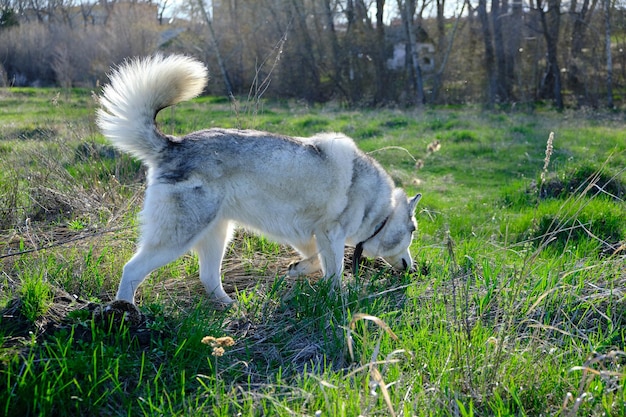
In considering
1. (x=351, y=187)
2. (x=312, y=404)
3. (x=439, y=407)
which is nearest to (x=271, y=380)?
(x=312, y=404)

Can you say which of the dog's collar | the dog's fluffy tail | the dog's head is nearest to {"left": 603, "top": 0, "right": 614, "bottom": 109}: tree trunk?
the dog's head

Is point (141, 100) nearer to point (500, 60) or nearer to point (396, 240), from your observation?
point (396, 240)

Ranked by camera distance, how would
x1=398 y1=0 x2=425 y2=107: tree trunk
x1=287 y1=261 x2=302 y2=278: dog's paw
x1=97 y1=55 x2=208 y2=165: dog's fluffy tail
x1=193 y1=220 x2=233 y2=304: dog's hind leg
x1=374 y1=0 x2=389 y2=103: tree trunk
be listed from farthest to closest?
x1=374 y1=0 x2=389 y2=103: tree trunk → x1=398 y1=0 x2=425 y2=107: tree trunk → x1=287 y1=261 x2=302 y2=278: dog's paw → x1=193 y1=220 x2=233 y2=304: dog's hind leg → x1=97 y1=55 x2=208 y2=165: dog's fluffy tail

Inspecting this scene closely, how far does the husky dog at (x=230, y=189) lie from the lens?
370 cm

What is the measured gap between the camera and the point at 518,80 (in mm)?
21797

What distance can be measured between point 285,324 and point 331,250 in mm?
894

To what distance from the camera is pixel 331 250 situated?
4547 millimetres

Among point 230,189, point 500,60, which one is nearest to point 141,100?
point 230,189

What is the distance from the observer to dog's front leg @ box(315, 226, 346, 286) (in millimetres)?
4539

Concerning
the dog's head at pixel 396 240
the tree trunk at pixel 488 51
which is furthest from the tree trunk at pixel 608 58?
the dog's head at pixel 396 240

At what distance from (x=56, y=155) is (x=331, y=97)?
17.7m

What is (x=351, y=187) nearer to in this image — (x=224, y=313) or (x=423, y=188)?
(x=224, y=313)

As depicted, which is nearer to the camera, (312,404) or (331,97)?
(312,404)

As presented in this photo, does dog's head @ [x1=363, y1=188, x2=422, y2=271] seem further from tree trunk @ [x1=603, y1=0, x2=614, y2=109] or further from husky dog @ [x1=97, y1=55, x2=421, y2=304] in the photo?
tree trunk @ [x1=603, y1=0, x2=614, y2=109]
